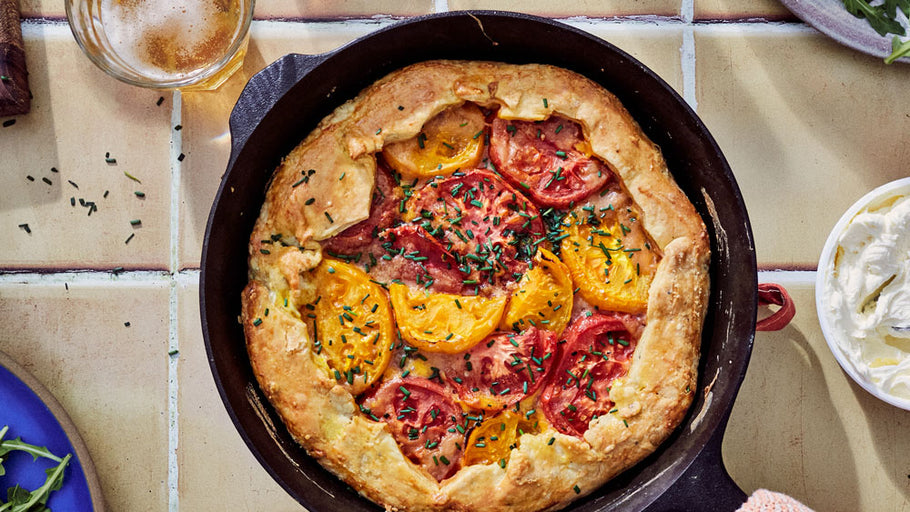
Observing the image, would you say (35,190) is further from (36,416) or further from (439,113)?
(439,113)

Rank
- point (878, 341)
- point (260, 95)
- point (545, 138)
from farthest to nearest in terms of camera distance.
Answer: point (878, 341) < point (545, 138) < point (260, 95)

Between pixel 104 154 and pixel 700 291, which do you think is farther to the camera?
pixel 104 154

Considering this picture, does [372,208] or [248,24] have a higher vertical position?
[248,24]

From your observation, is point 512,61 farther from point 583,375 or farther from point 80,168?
point 80,168

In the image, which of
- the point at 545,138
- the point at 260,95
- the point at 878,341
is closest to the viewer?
the point at 260,95

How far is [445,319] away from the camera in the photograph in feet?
8.00

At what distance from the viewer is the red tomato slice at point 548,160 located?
254 cm

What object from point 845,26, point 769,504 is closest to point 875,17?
point 845,26

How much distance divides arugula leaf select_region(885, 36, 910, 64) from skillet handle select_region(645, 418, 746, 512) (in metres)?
1.54

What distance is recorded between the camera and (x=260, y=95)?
243cm

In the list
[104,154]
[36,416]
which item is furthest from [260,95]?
[36,416]

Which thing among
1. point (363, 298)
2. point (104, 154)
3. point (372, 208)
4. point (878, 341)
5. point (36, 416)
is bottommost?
point (36, 416)

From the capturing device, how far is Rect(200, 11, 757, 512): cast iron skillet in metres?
2.41

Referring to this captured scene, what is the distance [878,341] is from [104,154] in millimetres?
3048
